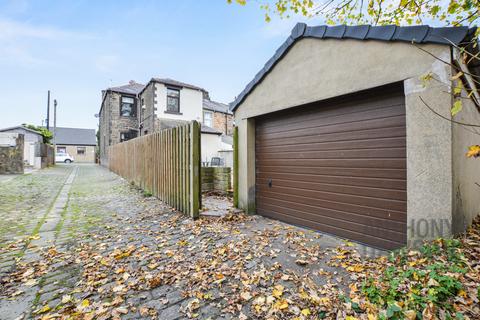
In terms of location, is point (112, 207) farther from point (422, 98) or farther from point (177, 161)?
point (422, 98)

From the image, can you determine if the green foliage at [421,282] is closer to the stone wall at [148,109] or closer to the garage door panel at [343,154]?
the garage door panel at [343,154]

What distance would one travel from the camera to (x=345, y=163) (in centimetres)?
386

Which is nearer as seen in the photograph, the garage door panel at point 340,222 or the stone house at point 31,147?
the garage door panel at point 340,222

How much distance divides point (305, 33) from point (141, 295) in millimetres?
4673

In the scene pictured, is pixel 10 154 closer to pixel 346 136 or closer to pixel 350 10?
pixel 346 136

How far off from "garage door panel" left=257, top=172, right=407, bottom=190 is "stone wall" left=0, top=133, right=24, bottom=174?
16.1 metres

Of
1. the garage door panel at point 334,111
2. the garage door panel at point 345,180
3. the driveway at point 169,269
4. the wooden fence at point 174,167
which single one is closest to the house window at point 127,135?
the wooden fence at point 174,167

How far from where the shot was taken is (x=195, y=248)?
3463 millimetres

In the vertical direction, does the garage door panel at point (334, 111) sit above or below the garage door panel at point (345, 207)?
above

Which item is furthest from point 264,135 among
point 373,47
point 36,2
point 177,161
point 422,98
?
point 36,2

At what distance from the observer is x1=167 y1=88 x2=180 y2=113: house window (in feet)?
63.3

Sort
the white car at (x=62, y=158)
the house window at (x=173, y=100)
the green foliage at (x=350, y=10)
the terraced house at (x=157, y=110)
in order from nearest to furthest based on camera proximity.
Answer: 1. the green foliage at (x=350, y=10)
2. the terraced house at (x=157, y=110)
3. the house window at (x=173, y=100)
4. the white car at (x=62, y=158)

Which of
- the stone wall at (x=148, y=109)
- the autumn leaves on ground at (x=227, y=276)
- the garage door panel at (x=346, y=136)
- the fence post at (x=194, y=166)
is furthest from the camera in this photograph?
the stone wall at (x=148, y=109)

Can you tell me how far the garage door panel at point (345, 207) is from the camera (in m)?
3.27
